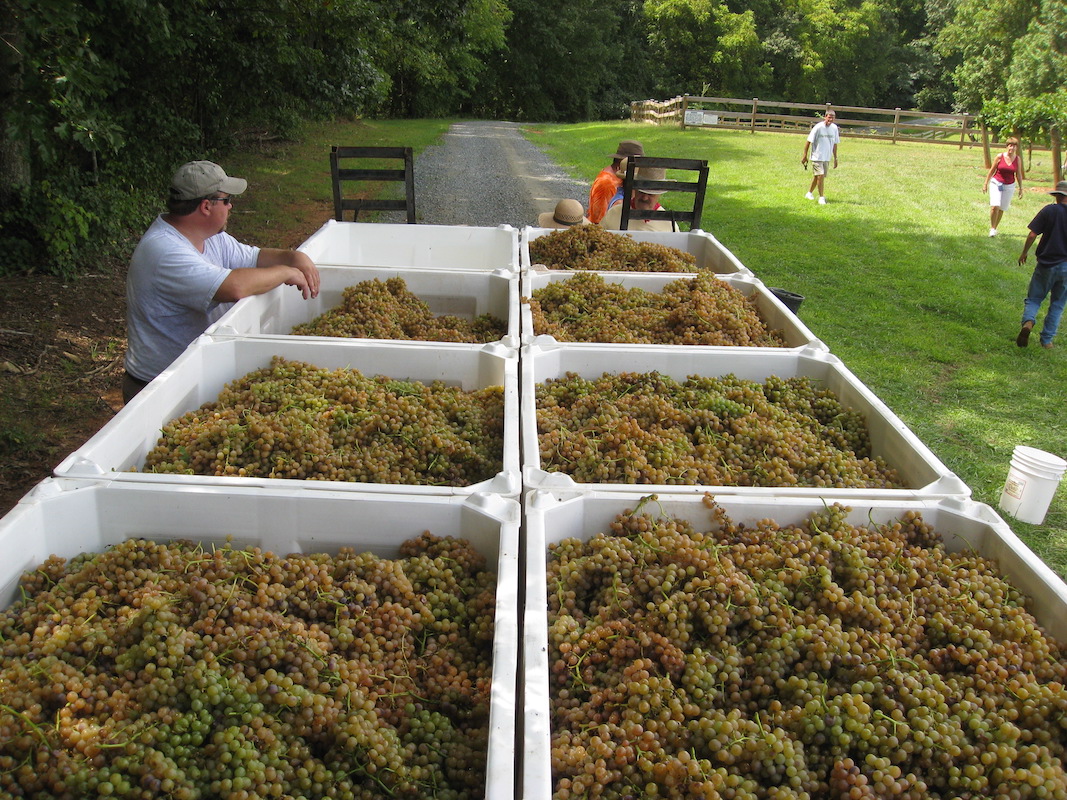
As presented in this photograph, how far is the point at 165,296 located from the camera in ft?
11.1

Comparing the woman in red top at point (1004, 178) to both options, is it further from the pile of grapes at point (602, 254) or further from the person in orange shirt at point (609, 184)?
the pile of grapes at point (602, 254)

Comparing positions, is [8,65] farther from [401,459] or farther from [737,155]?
[737,155]

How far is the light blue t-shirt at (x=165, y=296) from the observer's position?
131 inches

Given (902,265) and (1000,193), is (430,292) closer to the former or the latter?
(902,265)

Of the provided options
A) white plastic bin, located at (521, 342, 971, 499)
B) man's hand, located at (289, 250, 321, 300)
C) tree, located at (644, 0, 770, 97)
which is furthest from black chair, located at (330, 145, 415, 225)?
tree, located at (644, 0, 770, 97)

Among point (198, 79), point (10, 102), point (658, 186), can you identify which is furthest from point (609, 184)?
point (198, 79)

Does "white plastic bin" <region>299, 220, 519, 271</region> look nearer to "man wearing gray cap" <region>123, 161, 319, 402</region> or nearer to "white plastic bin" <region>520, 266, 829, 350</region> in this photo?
"white plastic bin" <region>520, 266, 829, 350</region>

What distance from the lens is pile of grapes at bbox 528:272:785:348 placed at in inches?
139

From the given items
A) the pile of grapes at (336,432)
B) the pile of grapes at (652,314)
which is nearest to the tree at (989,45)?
the pile of grapes at (652,314)

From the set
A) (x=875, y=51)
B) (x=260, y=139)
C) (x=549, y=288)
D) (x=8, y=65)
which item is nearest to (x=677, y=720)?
(x=549, y=288)

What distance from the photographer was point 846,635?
1.75m

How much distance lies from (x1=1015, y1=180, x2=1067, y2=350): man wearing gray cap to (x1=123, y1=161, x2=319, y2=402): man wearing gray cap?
7.09 m

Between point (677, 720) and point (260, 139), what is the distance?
17873mm

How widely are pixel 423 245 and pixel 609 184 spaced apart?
207cm
